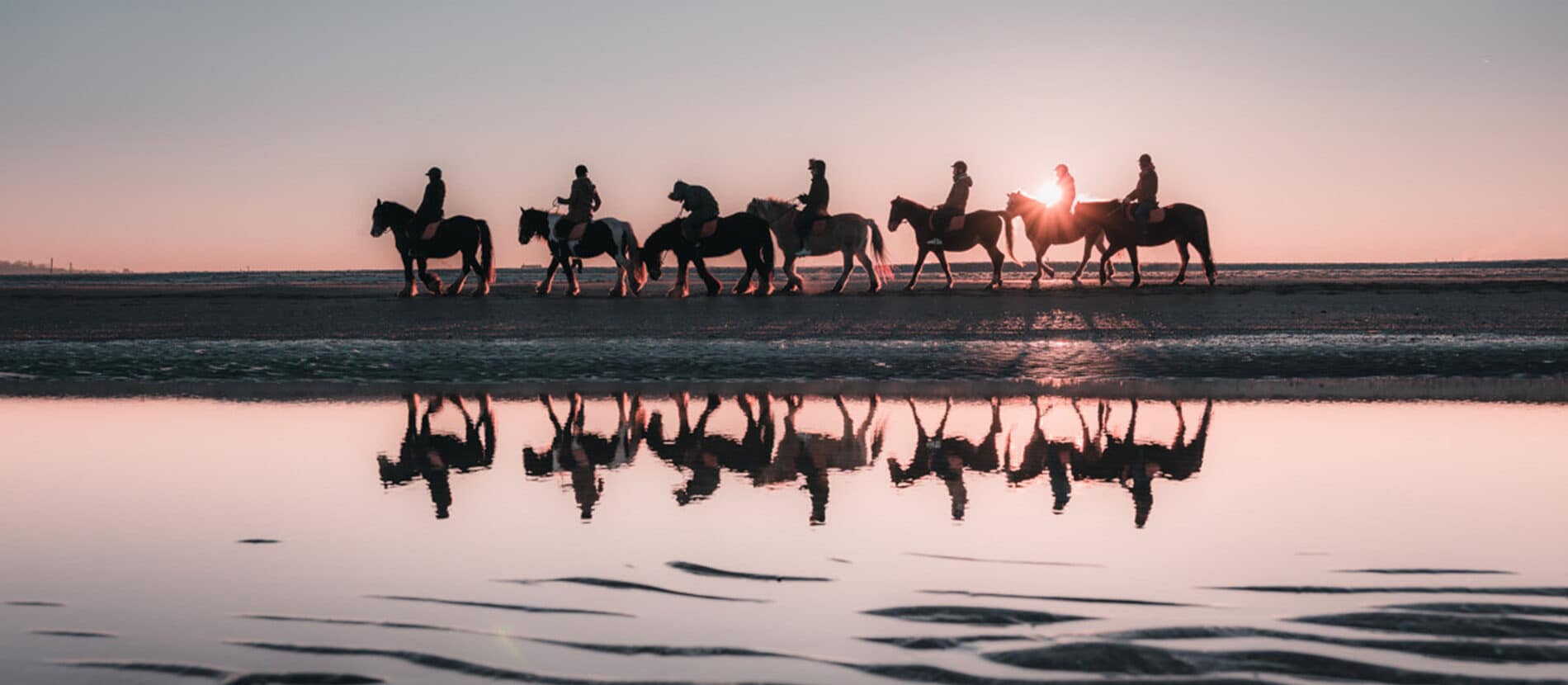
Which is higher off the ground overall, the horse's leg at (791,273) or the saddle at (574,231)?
the saddle at (574,231)

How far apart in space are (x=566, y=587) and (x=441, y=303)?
19.3 meters

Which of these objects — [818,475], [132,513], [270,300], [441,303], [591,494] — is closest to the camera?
[132,513]

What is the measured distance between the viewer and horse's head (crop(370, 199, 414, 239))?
24.6 m

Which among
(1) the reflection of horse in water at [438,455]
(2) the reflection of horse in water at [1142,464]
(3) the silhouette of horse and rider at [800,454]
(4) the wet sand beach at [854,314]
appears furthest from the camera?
(4) the wet sand beach at [854,314]

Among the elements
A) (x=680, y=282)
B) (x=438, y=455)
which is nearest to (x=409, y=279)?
(x=680, y=282)

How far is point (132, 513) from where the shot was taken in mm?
5105

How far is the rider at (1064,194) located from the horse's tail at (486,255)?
34.6 feet

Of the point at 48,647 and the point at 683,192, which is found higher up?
the point at 683,192

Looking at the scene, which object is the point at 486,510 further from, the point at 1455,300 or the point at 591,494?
the point at 1455,300

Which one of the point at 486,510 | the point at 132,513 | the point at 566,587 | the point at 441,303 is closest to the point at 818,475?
the point at 486,510

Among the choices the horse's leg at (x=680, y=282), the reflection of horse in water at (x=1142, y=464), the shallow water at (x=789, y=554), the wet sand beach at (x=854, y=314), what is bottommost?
the reflection of horse in water at (x=1142, y=464)

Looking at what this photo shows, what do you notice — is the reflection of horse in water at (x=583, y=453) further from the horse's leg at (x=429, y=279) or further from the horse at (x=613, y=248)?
the horse's leg at (x=429, y=279)

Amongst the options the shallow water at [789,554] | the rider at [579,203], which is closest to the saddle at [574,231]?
the rider at [579,203]

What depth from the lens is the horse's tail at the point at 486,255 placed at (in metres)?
24.2
